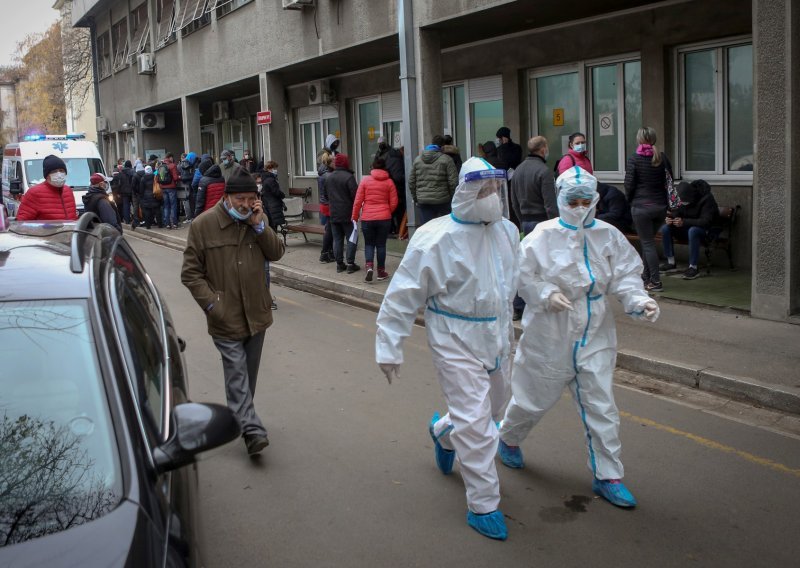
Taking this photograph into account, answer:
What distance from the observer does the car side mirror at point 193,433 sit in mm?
2820

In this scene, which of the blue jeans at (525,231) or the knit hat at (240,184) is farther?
the blue jeans at (525,231)

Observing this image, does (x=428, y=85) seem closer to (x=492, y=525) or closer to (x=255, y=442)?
(x=255, y=442)

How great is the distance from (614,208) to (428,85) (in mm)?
3434

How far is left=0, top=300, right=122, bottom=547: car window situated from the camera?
2.53 meters

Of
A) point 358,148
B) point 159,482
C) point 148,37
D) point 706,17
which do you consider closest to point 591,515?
point 159,482

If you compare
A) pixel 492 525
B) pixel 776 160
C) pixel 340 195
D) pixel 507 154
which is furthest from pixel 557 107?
pixel 492 525

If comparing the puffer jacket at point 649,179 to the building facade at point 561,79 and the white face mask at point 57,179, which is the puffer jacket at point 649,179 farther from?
the white face mask at point 57,179

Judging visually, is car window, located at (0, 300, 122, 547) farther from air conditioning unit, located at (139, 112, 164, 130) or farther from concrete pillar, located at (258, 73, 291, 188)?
air conditioning unit, located at (139, 112, 164, 130)

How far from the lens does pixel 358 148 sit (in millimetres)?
21469

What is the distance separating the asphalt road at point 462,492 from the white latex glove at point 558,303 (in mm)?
1069

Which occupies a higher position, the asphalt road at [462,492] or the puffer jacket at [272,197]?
the puffer jacket at [272,197]

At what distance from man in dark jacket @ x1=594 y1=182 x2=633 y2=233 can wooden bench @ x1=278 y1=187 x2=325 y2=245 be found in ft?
16.5

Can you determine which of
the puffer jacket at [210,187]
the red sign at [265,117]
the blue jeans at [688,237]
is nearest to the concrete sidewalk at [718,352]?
the blue jeans at [688,237]

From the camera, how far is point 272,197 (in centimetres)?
1578
